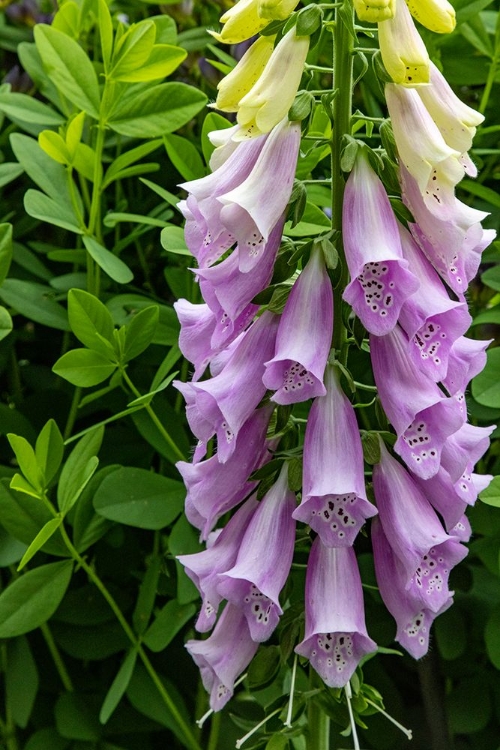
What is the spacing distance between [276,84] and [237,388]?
24cm

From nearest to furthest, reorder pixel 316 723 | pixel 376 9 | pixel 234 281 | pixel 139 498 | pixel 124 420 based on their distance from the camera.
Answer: pixel 376 9
pixel 234 281
pixel 316 723
pixel 139 498
pixel 124 420

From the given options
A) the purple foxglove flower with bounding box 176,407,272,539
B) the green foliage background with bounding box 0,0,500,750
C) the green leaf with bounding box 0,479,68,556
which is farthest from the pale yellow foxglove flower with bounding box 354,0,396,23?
the green leaf with bounding box 0,479,68,556

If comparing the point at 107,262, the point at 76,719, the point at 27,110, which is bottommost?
the point at 76,719

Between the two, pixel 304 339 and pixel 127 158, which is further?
pixel 127 158

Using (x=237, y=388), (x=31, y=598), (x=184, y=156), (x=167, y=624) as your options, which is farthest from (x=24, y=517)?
(x=184, y=156)

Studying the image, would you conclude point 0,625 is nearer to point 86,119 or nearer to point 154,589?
point 154,589

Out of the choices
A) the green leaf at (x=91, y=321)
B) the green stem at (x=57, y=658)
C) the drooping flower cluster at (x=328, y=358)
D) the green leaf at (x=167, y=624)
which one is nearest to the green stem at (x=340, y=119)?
the drooping flower cluster at (x=328, y=358)

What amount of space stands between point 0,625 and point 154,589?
17cm

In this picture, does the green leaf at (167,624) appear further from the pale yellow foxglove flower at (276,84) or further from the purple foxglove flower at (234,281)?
the pale yellow foxglove flower at (276,84)

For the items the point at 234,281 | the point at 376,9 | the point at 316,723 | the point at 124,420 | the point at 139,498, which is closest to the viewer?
the point at 376,9

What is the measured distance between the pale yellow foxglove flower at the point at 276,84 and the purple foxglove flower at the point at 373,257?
0.08 metres

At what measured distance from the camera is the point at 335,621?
763 mm

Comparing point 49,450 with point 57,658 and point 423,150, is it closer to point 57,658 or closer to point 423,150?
point 57,658

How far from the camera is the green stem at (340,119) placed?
722 mm
